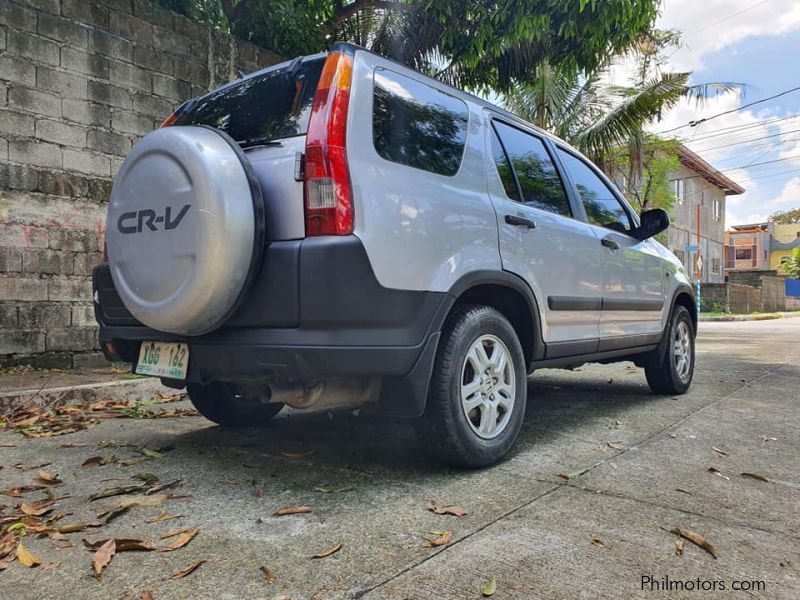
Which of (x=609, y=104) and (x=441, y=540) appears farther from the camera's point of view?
(x=609, y=104)

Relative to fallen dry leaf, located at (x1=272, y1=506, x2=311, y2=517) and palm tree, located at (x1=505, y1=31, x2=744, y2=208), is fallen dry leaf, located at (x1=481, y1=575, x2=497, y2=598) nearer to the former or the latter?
fallen dry leaf, located at (x1=272, y1=506, x2=311, y2=517)

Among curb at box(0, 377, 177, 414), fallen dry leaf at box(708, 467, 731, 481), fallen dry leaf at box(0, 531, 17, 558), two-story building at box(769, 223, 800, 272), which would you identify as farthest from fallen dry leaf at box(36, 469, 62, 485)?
two-story building at box(769, 223, 800, 272)

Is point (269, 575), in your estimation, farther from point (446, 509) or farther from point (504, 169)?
point (504, 169)

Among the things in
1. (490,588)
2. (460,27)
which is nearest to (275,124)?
(490,588)

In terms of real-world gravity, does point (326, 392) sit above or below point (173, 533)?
above

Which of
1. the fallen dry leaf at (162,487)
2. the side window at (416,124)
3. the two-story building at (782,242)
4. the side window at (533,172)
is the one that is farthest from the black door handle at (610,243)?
the two-story building at (782,242)

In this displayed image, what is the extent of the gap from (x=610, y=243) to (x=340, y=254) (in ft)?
7.81

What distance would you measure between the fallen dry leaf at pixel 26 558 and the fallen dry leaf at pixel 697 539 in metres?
2.11

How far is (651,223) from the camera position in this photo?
4.46 m

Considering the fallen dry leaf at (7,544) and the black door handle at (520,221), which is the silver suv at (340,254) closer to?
the black door handle at (520,221)

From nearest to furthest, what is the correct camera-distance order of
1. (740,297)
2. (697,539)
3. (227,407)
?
(697,539), (227,407), (740,297)

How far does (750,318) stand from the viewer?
22.5m

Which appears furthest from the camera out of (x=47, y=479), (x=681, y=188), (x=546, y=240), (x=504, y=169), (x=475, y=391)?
(x=681, y=188)

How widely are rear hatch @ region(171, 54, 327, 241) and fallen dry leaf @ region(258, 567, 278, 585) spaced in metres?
1.18
